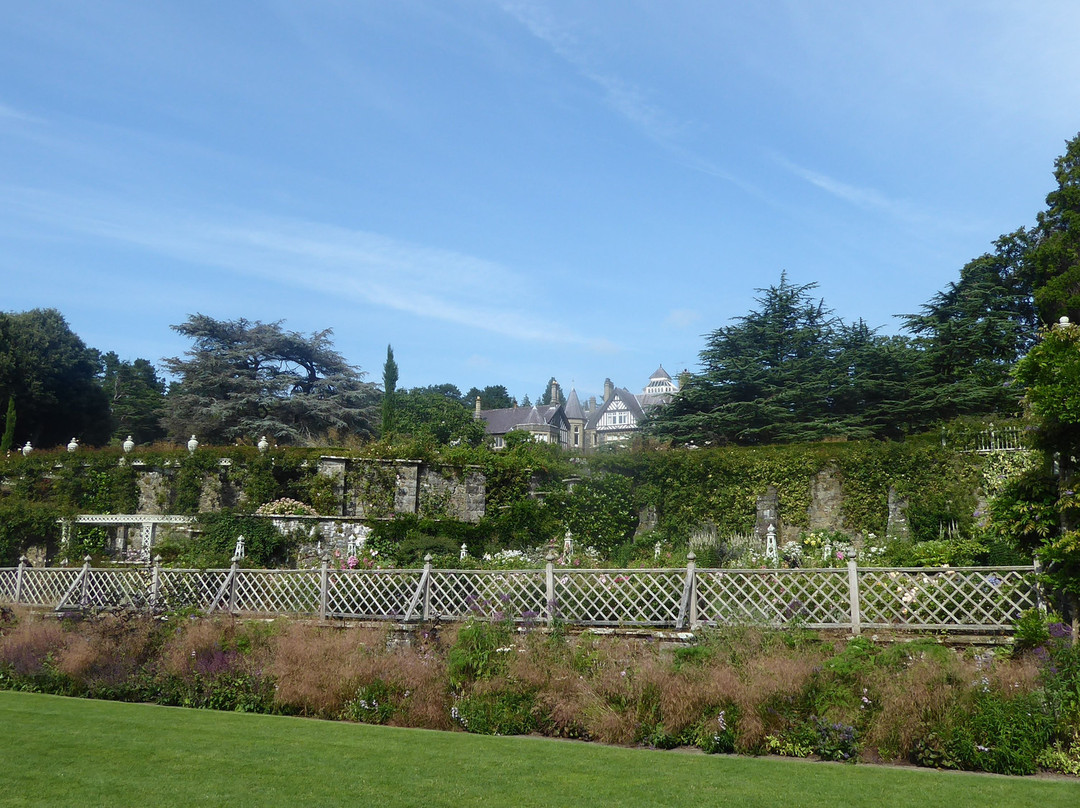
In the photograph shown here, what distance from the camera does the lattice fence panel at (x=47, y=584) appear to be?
14.2m

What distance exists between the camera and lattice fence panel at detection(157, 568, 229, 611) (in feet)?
41.6

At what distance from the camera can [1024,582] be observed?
8969 mm

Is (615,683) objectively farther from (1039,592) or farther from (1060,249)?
(1060,249)

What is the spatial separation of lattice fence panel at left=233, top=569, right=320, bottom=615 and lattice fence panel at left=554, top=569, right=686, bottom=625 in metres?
3.78

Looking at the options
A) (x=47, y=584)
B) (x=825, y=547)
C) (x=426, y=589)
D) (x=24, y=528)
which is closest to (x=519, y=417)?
(x=24, y=528)

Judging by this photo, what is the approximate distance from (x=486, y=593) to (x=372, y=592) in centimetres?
191

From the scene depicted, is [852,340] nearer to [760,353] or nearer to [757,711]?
[760,353]

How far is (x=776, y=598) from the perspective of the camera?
991cm

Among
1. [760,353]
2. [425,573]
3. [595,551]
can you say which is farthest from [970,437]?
[425,573]

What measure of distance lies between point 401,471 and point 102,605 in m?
9.36

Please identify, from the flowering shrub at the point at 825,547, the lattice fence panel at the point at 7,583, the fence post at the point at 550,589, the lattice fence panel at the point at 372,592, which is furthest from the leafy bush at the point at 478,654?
the lattice fence panel at the point at 7,583

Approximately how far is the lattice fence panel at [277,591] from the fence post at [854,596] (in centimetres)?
719

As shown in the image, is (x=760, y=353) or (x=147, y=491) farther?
(x=760, y=353)

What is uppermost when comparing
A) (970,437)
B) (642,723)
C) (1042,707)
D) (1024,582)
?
(970,437)
